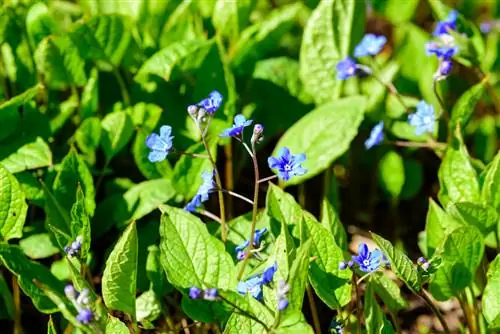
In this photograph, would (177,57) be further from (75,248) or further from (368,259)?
(368,259)

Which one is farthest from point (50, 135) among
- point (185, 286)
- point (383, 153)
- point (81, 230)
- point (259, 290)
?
point (383, 153)

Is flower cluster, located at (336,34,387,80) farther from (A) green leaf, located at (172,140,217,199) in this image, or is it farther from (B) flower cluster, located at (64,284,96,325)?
(B) flower cluster, located at (64,284,96,325)

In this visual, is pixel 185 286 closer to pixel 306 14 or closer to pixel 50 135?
pixel 50 135

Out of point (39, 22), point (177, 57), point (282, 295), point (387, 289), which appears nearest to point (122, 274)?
point (282, 295)

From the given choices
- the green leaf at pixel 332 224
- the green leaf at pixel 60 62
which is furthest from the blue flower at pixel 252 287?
the green leaf at pixel 60 62

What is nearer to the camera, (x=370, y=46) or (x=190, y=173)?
(x=190, y=173)

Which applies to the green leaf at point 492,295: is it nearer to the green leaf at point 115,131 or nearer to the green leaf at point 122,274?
the green leaf at point 122,274

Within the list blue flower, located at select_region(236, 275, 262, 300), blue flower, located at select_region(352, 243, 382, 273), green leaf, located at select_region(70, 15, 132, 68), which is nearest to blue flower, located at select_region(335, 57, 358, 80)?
green leaf, located at select_region(70, 15, 132, 68)
